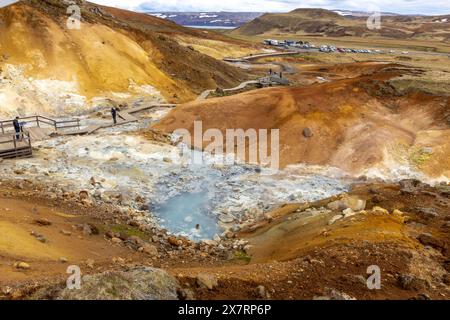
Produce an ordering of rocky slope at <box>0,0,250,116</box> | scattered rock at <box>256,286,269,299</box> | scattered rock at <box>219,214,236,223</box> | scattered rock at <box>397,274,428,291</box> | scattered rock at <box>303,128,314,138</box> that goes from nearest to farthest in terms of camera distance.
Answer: scattered rock at <box>256,286,269,299</box>, scattered rock at <box>397,274,428,291</box>, scattered rock at <box>219,214,236,223</box>, scattered rock at <box>303,128,314,138</box>, rocky slope at <box>0,0,250,116</box>

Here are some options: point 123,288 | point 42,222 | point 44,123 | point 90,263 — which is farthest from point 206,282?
point 44,123

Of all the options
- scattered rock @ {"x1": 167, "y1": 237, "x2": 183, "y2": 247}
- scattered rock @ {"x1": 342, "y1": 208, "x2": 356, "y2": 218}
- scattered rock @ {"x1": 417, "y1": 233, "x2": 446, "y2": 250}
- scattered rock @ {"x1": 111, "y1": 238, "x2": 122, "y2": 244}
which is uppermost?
scattered rock @ {"x1": 417, "y1": 233, "x2": 446, "y2": 250}

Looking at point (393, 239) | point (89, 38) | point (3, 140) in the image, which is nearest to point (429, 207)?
point (393, 239)

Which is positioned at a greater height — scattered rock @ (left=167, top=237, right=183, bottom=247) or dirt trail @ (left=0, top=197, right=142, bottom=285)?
dirt trail @ (left=0, top=197, right=142, bottom=285)

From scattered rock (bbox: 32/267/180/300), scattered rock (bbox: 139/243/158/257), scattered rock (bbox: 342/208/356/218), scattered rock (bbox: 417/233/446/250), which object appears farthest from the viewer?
scattered rock (bbox: 342/208/356/218)

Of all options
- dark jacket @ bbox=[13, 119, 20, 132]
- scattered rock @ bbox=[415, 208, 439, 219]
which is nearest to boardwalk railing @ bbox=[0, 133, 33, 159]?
dark jacket @ bbox=[13, 119, 20, 132]

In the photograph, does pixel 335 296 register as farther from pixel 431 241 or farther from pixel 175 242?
pixel 175 242

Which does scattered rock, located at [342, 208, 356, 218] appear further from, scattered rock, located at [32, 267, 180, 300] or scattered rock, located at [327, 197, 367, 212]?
scattered rock, located at [32, 267, 180, 300]

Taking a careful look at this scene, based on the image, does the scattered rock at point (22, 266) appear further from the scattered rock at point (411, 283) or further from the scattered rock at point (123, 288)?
the scattered rock at point (411, 283)

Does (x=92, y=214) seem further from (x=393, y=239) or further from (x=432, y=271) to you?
(x=432, y=271)
